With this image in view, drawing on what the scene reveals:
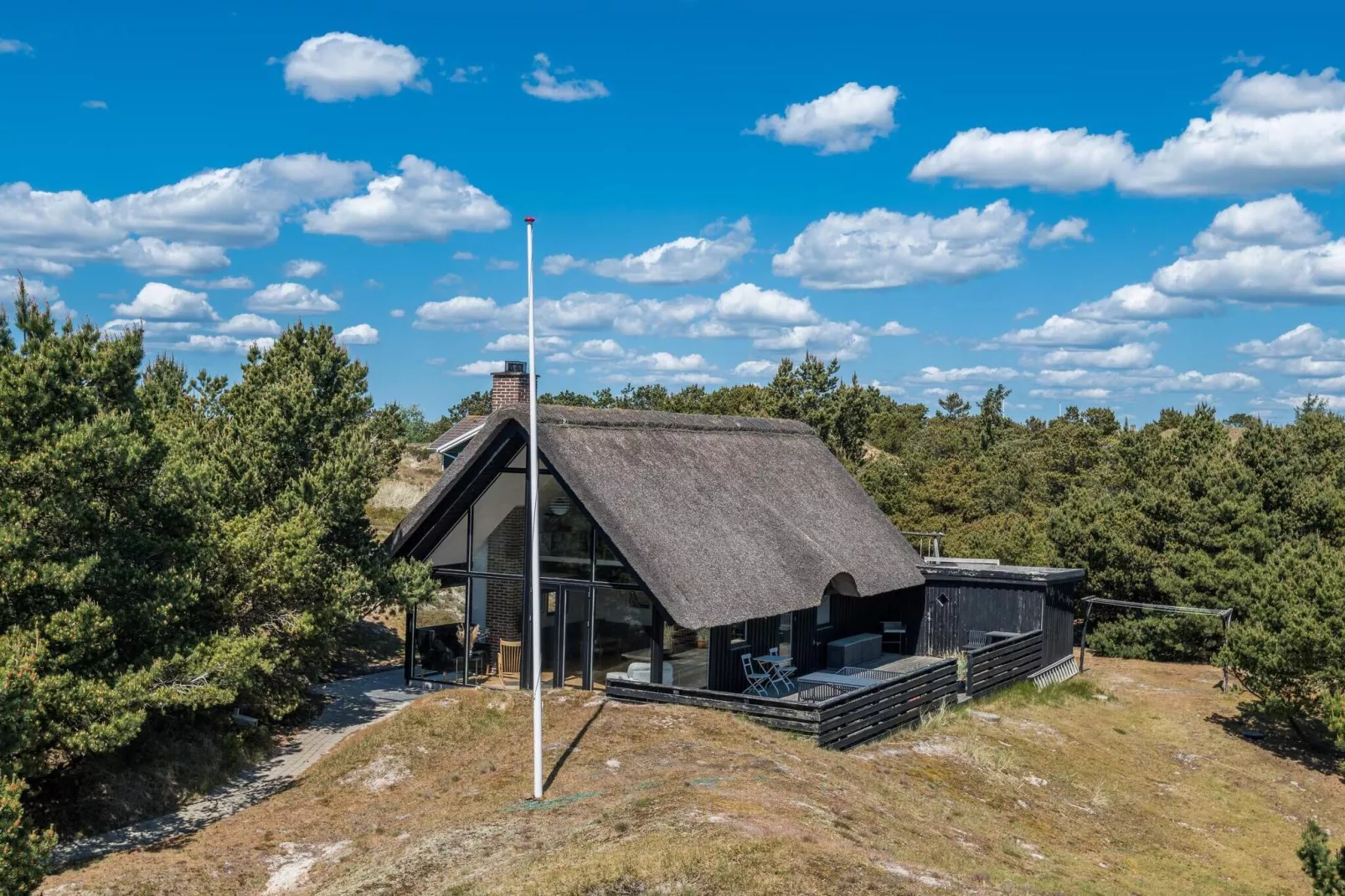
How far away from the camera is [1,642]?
13.7 metres

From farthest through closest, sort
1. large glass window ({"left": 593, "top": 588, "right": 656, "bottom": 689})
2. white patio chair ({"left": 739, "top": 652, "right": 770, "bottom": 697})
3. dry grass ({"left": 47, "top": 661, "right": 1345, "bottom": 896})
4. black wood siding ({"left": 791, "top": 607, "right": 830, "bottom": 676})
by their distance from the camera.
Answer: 1. black wood siding ({"left": 791, "top": 607, "right": 830, "bottom": 676})
2. white patio chair ({"left": 739, "top": 652, "right": 770, "bottom": 697})
3. large glass window ({"left": 593, "top": 588, "right": 656, "bottom": 689})
4. dry grass ({"left": 47, "top": 661, "right": 1345, "bottom": 896})

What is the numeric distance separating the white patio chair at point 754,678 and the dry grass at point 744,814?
2886mm

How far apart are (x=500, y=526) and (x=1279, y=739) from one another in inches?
708

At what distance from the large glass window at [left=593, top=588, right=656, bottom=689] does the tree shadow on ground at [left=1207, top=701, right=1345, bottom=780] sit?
44.6 feet

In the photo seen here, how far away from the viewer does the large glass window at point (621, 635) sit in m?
20.4

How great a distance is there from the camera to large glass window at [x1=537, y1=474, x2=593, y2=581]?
20812mm

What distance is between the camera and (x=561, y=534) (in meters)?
21.1

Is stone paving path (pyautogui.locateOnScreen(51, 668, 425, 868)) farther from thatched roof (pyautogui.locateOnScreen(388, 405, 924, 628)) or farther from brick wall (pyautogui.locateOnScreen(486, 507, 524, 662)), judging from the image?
thatched roof (pyautogui.locateOnScreen(388, 405, 924, 628))

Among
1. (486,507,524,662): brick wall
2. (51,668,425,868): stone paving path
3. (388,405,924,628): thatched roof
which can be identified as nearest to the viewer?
(51,668,425,868): stone paving path

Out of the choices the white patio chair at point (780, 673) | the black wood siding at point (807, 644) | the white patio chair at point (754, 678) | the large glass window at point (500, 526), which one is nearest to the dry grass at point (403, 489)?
the large glass window at point (500, 526)

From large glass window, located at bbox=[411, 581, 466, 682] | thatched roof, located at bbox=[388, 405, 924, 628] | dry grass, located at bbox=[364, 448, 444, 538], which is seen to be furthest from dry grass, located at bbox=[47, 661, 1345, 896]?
dry grass, located at bbox=[364, 448, 444, 538]

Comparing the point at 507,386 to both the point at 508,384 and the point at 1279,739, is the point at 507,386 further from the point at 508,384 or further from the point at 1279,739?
the point at 1279,739

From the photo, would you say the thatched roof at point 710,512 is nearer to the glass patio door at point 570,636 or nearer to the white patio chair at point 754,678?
Answer: the white patio chair at point 754,678

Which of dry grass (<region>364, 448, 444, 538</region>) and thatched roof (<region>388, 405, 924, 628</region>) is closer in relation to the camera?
thatched roof (<region>388, 405, 924, 628</region>)
